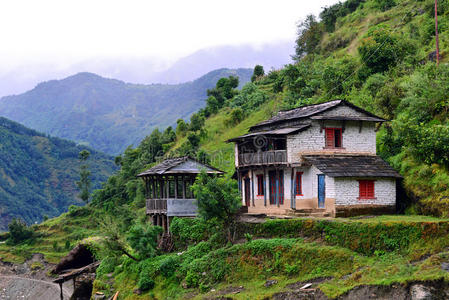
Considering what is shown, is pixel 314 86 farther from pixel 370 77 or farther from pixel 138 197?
pixel 138 197

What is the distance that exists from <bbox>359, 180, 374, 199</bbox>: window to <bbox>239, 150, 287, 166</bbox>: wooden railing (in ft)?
17.0

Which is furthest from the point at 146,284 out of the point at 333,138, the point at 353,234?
the point at 333,138

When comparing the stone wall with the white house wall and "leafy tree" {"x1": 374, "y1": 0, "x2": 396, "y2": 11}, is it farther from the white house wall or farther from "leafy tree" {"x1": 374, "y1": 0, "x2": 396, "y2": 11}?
"leafy tree" {"x1": 374, "y1": 0, "x2": 396, "y2": 11}

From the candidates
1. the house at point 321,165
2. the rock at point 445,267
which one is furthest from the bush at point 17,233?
the rock at point 445,267

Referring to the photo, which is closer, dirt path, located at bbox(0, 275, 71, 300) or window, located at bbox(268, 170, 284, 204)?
window, located at bbox(268, 170, 284, 204)

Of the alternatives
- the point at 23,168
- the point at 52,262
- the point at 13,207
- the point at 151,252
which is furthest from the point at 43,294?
the point at 23,168

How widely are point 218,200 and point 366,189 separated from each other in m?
8.59

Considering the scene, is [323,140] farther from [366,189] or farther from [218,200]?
[218,200]

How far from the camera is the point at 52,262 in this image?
61.9 metres

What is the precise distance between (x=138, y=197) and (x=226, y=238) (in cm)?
3450

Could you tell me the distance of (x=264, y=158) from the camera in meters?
33.4

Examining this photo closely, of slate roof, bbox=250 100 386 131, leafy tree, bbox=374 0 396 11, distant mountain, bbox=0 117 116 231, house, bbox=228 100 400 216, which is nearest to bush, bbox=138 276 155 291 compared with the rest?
house, bbox=228 100 400 216

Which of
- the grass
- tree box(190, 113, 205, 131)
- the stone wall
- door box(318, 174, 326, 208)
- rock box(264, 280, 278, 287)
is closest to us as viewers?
rock box(264, 280, 278, 287)

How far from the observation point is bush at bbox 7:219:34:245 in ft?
229
